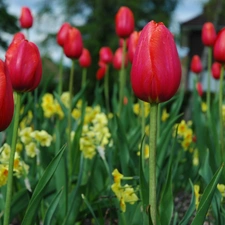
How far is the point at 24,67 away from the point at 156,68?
1.43 feet

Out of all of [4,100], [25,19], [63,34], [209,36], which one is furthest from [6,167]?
[209,36]

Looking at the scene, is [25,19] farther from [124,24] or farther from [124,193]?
[124,193]

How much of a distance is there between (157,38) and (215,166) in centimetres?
139

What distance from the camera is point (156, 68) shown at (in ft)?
4.90

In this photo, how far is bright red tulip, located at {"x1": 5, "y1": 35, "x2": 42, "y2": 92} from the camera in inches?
67.8

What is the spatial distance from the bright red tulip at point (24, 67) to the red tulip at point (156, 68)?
35 centimetres

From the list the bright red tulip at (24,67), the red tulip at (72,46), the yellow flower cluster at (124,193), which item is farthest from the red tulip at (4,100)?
the red tulip at (72,46)

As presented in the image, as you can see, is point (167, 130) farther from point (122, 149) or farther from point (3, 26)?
point (3, 26)

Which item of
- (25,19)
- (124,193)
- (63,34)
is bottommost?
(124,193)

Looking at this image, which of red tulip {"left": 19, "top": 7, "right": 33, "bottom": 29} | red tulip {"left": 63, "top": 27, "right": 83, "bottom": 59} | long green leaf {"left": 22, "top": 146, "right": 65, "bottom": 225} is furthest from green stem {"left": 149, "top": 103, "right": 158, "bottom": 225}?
red tulip {"left": 19, "top": 7, "right": 33, "bottom": 29}

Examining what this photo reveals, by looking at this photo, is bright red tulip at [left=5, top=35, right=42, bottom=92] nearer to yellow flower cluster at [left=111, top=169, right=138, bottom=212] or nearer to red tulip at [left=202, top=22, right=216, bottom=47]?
yellow flower cluster at [left=111, top=169, right=138, bottom=212]

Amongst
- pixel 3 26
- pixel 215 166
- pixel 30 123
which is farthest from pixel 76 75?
pixel 215 166

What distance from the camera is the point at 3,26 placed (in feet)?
69.4

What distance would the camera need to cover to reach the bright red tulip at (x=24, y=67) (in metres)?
1.72
